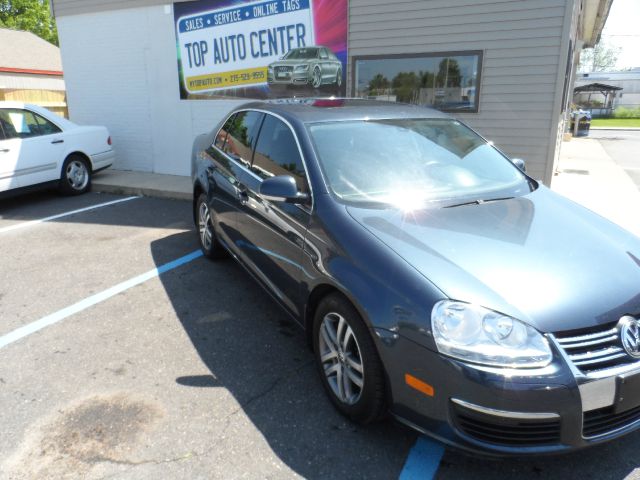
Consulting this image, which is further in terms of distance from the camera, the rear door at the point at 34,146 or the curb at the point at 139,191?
the curb at the point at 139,191

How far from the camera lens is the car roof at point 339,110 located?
361 centimetres

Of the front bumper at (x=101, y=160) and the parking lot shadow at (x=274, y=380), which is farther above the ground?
the front bumper at (x=101, y=160)

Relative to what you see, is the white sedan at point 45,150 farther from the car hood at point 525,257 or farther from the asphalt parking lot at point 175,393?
the car hood at point 525,257

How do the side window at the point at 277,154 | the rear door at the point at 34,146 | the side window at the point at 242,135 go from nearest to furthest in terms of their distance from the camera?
the side window at the point at 277,154, the side window at the point at 242,135, the rear door at the point at 34,146

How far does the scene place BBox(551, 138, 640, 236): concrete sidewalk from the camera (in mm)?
6797

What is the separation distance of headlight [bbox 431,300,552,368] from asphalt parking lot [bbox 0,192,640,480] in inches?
28.0

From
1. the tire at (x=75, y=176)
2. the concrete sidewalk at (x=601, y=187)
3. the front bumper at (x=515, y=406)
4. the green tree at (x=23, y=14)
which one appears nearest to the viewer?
the front bumper at (x=515, y=406)

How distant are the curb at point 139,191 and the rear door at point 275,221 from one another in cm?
462

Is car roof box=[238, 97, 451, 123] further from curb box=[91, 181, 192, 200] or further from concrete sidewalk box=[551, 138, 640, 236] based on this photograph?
curb box=[91, 181, 192, 200]

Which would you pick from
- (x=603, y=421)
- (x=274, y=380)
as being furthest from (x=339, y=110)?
(x=603, y=421)

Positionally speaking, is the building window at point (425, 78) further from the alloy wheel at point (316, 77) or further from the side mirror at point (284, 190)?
the side mirror at point (284, 190)

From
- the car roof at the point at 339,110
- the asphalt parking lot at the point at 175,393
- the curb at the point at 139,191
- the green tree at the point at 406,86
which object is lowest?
the asphalt parking lot at the point at 175,393

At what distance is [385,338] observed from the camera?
230 centimetres

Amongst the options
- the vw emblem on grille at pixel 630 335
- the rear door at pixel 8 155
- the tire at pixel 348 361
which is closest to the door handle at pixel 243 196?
the tire at pixel 348 361
